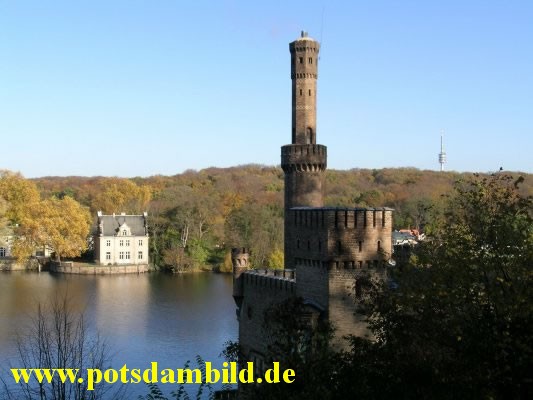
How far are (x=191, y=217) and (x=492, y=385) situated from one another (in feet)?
251

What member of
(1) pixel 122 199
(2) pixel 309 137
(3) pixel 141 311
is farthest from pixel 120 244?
(2) pixel 309 137

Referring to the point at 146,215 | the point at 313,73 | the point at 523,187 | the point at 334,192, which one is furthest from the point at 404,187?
the point at 313,73

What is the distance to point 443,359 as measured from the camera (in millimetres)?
14844

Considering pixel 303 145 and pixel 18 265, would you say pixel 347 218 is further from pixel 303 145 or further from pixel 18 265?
pixel 18 265

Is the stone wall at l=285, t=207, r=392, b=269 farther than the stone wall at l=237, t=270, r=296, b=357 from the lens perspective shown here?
No

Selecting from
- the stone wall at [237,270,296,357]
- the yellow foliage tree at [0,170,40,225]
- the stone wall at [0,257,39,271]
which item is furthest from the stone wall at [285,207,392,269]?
the yellow foliage tree at [0,170,40,225]

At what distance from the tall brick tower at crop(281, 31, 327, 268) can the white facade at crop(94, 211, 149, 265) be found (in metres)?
54.6

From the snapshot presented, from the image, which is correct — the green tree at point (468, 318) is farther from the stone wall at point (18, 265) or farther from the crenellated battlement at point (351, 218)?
the stone wall at point (18, 265)

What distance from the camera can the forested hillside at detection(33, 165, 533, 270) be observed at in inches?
3300

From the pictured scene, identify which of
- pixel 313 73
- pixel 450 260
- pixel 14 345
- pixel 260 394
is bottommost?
pixel 14 345

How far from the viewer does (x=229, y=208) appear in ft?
334

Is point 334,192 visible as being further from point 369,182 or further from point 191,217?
point 191,217

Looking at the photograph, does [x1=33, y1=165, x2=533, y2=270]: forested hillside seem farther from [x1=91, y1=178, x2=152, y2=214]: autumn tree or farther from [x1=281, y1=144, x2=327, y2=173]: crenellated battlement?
[x1=281, y1=144, x2=327, y2=173]: crenellated battlement

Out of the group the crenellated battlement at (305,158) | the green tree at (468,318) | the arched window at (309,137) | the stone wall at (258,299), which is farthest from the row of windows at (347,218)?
the arched window at (309,137)
